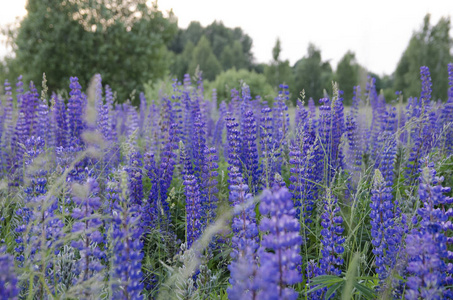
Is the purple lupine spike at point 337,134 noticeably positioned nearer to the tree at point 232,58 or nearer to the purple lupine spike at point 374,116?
the purple lupine spike at point 374,116

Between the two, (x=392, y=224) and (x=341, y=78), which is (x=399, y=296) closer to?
(x=392, y=224)

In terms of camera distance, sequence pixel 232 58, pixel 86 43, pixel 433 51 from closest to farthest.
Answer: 1. pixel 86 43
2. pixel 433 51
3. pixel 232 58

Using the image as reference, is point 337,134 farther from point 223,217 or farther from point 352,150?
point 223,217

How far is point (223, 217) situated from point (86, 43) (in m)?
19.8

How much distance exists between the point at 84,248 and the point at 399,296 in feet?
5.21

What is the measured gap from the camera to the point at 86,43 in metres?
19.6

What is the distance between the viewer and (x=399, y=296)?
197 centimetres

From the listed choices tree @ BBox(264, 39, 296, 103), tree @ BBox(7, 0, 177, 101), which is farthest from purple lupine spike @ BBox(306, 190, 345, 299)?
tree @ BBox(264, 39, 296, 103)

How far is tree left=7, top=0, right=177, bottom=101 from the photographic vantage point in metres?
19.5

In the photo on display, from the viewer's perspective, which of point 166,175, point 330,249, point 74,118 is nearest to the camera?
point 330,249

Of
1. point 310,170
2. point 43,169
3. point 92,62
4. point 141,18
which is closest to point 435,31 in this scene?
point 141,18

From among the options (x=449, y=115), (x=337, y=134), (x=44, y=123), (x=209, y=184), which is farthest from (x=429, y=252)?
(x=44, y=123)

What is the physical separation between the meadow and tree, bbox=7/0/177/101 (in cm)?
1571

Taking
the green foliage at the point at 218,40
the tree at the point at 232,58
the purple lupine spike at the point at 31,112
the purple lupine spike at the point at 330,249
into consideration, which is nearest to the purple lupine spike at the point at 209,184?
the purple lupine spike at the point at 330,249
